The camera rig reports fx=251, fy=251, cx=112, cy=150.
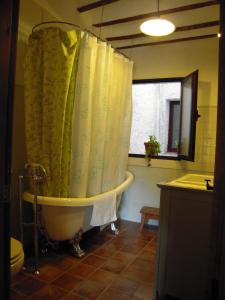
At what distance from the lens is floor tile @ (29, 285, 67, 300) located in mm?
1919

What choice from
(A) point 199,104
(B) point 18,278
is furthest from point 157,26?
(B) point 18,278

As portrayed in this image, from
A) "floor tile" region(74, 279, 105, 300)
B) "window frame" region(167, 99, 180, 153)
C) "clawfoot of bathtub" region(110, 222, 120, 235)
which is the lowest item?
"floor tile" region(74, 279, 105, 300)

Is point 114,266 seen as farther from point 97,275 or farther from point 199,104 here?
point 199,104

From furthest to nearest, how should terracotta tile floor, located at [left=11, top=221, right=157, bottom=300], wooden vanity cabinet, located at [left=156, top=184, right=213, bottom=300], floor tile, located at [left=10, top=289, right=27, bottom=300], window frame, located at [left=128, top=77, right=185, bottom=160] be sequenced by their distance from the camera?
1. window frame, located at [left=128, top=77, right=185, bottom=160]
2. terracotta tile floor, located at [left=11, top=221, right=157, bottom=300]
3. floor tile, located at [left=10, top=289, right=27, bottom=300]
4. wooden vanity cabinet, located at [left=156, top=184, right=213, bottom=300]

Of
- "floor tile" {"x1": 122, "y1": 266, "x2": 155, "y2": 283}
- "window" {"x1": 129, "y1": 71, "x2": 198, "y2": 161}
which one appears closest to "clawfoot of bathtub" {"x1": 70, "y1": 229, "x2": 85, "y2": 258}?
"floor tile" {"x1": 122, "y1": 266, "x2": 155, "y2": 283}

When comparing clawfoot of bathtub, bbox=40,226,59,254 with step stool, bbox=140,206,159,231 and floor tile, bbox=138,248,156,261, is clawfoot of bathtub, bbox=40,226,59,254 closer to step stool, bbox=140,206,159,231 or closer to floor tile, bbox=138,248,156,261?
floor tile, bbox=138,248,156,261

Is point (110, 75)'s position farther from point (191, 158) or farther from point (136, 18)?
point (191, 158)

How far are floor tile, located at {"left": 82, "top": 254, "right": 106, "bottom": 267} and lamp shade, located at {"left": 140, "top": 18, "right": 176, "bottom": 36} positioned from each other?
2396mm

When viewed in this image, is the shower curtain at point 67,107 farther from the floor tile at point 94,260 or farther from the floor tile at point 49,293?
the floor tile at point 49,293

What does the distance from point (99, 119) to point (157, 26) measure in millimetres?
1086

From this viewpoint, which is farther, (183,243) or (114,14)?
(114,14)

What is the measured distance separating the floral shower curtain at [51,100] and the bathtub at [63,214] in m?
0.15

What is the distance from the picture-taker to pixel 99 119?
106 inches

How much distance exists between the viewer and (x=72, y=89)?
95.7 inches
